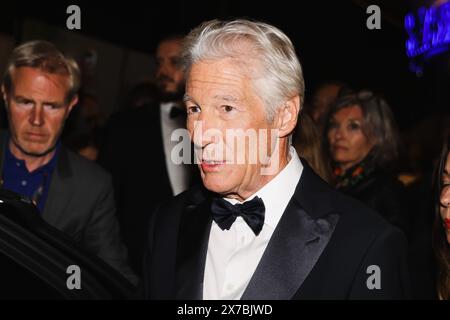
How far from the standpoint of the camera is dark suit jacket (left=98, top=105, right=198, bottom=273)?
4.33m

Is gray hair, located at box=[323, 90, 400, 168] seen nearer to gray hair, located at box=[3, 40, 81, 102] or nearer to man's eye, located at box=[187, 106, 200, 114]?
gray hair, located at box=[3, 40, 81, 102]

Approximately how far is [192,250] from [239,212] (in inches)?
7.9

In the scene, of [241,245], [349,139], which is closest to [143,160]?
[349,139]

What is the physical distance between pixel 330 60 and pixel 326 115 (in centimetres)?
622

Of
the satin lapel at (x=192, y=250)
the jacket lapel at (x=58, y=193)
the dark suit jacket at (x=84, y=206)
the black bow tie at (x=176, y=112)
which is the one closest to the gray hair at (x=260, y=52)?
the satin lapel at (x=192, y=250)

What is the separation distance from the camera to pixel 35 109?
3.17 meters

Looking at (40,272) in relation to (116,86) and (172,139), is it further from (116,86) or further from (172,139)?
(116,86)

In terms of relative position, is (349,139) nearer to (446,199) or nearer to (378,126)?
(378,126)

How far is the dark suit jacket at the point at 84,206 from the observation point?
9.91ft

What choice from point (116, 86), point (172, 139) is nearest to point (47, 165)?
point (172, 139)

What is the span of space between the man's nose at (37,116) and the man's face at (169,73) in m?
1.43

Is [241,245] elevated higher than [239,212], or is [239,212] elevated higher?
[239,212]

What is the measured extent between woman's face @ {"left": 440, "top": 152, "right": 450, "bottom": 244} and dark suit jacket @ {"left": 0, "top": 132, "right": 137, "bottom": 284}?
1.38 meters

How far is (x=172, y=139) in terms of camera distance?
173 inches
